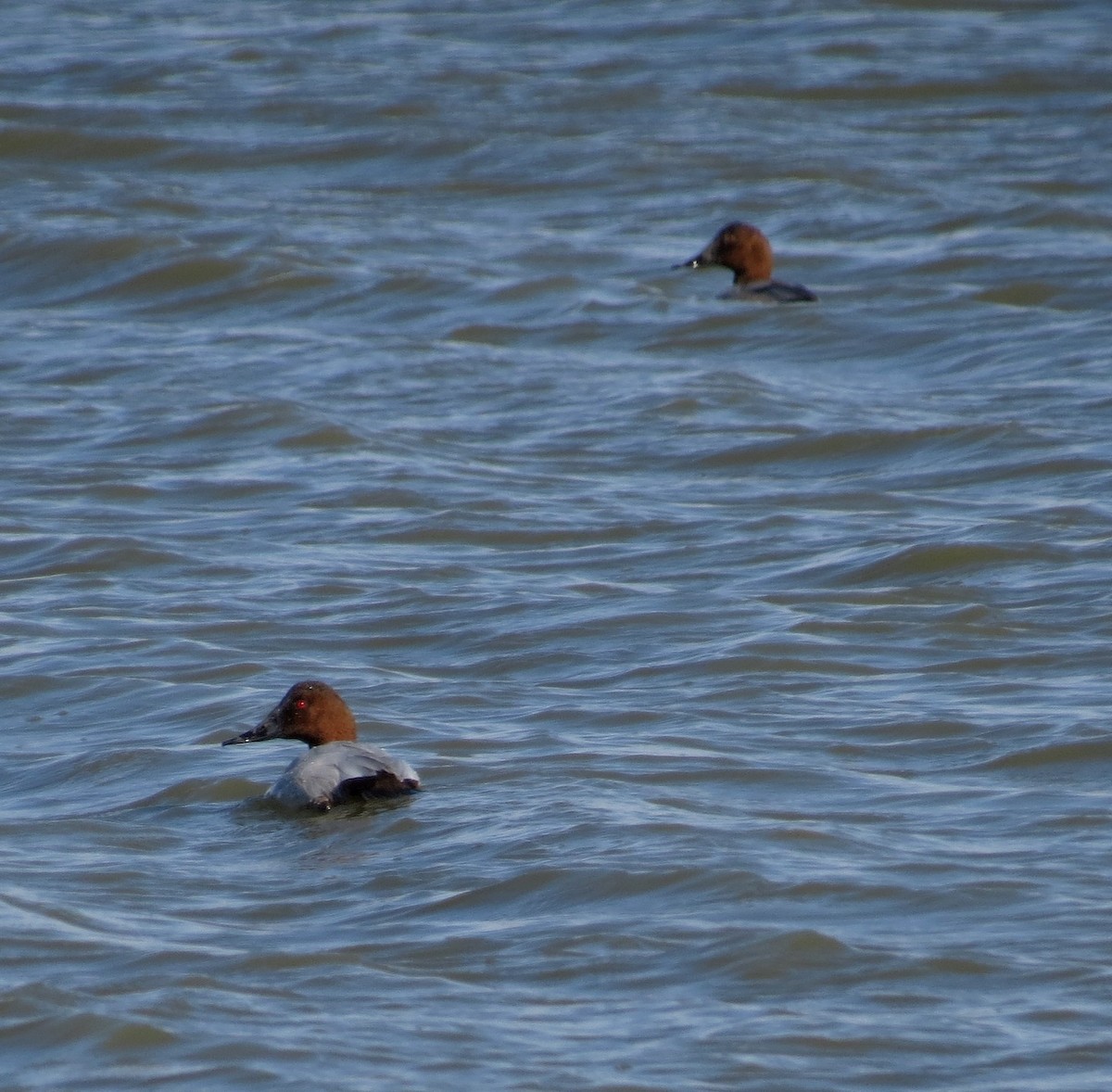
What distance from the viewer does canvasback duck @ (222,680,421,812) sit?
6.88m

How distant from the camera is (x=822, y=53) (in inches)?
871

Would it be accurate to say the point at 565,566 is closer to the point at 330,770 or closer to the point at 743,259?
the point at 330,770

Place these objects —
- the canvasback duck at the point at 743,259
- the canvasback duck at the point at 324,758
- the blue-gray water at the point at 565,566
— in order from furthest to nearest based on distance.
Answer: the canvasback duck at the point at 743,259
the canvasback duck at the point at 324,758
the blue-gray water at the point at 565,566

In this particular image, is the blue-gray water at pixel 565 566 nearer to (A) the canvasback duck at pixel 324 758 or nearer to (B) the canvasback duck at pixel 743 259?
(A) the canvasback duck at pixel 324 758

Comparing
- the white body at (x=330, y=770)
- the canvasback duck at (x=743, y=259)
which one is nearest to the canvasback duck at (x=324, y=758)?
the white body at (x=330, y=770)

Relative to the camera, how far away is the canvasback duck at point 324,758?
688 centimetres

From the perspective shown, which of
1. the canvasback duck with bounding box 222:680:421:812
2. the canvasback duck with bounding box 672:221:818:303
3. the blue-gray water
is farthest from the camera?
the canvasback duck with bounding box 672:221:818:303

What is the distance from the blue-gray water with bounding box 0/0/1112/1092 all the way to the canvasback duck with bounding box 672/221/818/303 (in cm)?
28

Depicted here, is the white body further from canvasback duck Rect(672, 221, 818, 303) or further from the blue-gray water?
canvasback duck Rect(672, 221, 818, 303)

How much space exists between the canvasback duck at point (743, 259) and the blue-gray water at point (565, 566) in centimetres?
28

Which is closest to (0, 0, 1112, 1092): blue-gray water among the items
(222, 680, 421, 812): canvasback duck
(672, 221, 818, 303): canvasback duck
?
(222, 680, 421, 812): canvasback duck

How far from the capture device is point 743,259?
Result: 15.3 metres

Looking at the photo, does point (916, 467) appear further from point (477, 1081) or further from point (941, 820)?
point (477, 1081)

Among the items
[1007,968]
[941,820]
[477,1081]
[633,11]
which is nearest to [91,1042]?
[477,1081]
